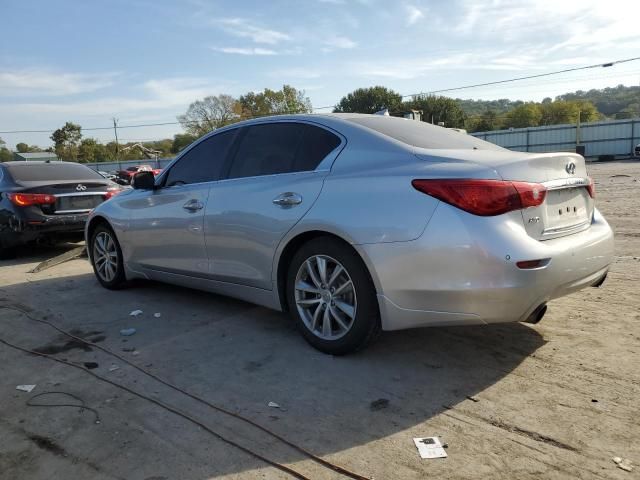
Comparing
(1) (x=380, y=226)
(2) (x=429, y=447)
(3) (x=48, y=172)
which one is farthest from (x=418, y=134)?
(3) (x=48, y=172)

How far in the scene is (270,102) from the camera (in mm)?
76625

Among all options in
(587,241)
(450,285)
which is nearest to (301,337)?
(450,285)

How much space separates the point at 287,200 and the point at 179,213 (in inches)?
55.9

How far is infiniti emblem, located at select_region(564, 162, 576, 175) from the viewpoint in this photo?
3381mm

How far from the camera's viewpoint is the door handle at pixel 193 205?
4.51 m

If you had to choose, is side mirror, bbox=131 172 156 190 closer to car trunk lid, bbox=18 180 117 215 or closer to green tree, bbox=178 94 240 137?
car trunk lid, bbox=18 180 117 215

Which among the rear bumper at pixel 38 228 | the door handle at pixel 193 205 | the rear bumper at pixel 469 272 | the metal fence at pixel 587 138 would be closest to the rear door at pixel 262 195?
the door handle at pixel 193 205

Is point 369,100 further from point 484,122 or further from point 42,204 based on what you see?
point 42,204

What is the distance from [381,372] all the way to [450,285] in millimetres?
754

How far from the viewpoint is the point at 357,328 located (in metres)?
3.41

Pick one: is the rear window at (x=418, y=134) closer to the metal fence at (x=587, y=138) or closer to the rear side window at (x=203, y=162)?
the rear side window at (x=203, y=162)

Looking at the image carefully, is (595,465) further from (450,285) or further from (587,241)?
(587,241)

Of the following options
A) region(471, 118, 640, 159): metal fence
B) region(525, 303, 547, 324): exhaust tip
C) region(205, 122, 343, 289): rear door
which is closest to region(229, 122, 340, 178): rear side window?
region(205, 122, 343, 289): rear door

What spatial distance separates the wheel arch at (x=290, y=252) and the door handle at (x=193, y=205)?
1.06m
